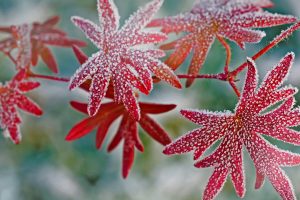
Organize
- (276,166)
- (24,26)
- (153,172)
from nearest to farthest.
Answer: (276,166), (24,26), (153,172)

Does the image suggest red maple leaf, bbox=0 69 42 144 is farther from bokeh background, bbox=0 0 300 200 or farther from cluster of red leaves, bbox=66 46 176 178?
bokeh background, bbox=0 0 300 200

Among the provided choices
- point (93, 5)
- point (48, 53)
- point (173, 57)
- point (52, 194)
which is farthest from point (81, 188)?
point (173, 57)

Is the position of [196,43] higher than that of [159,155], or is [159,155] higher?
[196,43]

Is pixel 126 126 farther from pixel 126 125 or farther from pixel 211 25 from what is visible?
pixel 211 25

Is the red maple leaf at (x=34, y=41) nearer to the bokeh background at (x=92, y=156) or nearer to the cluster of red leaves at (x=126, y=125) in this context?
the cluster of red leaves at (x=126, y=125)

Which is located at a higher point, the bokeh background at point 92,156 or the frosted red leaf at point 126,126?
the frosted red leaf at point 126,126

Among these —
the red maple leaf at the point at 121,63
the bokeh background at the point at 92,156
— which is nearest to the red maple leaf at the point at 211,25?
the red maple leaf at the point at 121,63

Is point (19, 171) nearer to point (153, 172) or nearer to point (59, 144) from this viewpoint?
point (59, 144)
